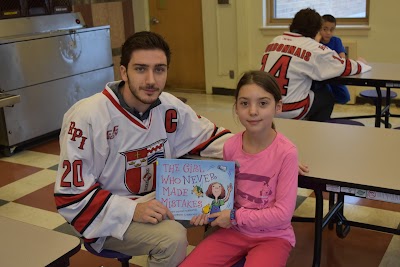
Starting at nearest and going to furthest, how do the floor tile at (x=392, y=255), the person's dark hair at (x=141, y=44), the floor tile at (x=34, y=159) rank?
the person's dark hair at (x=141, y=44), the floor tile at (x=392, y=255), the floor tile at (x=34, y=159)

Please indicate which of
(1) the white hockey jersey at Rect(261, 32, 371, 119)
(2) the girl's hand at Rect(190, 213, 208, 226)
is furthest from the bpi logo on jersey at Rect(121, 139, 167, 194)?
(1) the white hockey jersey at Rect(261, 32, 371, 119)

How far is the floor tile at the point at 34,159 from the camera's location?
4.32 meters

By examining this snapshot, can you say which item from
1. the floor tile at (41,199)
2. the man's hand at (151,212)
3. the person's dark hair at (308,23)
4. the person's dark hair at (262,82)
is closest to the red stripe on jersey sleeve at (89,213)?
the man's hand at (151,212)

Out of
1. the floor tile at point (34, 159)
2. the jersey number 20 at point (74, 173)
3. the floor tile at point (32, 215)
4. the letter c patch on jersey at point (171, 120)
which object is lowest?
the floor tile at point (32, 215)

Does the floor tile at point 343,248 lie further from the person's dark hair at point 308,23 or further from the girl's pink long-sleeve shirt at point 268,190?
the person's dark hair at point 308,23

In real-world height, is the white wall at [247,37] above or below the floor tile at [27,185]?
above

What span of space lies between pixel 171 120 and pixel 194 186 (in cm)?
35

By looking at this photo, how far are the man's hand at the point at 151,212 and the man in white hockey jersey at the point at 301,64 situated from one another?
1943 mm

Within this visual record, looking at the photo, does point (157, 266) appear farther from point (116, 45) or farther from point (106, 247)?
point (116, 45)

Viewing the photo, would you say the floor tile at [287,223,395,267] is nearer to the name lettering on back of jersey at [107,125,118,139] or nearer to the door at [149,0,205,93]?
the name lettering on back of jersey at [107,125,118,139]

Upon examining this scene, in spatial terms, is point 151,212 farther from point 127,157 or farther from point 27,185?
point 27,185

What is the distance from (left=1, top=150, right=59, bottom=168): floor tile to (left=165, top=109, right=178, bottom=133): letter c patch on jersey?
2.47m

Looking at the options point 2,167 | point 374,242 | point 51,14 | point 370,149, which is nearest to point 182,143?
point 370,149

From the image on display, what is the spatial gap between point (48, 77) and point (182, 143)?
3037 millimetres
